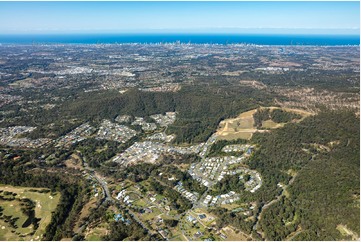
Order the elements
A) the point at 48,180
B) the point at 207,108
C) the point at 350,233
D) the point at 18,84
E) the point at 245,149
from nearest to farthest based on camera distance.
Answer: the point at 350,233 < the point at 48,180 < the point at 245,149 < the point at 207,108 < the point at 18,84

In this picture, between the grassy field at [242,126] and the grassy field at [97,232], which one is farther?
the grassy field at [242,126]

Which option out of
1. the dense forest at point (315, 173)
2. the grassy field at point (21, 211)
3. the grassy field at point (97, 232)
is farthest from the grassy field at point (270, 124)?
the grassy field at point (21, 211)

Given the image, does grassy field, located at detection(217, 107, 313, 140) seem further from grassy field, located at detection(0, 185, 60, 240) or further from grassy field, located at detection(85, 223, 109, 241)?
grassy field, located at detection(0, 185, 60, 240)

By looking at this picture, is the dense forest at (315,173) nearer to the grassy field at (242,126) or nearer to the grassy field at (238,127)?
the grassy field at (242,126)

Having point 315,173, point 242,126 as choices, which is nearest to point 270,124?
point 242,126

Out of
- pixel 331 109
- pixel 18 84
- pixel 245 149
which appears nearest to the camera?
pixel 245 149

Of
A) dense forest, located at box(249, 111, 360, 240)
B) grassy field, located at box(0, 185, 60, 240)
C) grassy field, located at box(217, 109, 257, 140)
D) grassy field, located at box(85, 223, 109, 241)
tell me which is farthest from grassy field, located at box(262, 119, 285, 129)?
grassy field, located at box(0, 185, 60, 240)

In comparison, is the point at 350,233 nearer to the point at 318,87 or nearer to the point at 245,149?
the point at 245,149

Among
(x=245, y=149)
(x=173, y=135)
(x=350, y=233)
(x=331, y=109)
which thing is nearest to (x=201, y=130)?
(x=173, y=135)
